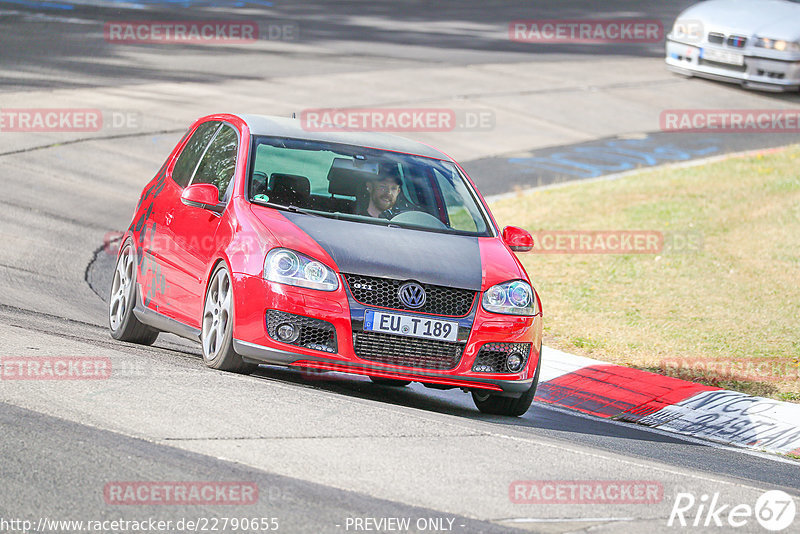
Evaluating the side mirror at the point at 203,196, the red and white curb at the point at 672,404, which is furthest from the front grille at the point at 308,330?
the red and white curb at the point at 672,404

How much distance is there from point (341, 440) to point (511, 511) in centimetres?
110

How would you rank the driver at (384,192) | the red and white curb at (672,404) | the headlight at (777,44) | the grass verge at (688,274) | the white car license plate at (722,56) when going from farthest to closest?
1. the white car license plate at (722,56)
2. the headlight at (777,44)
3. the grass verge at (688,274)
4. the red and white curb at (672,404)
5. the driver at (384,192)

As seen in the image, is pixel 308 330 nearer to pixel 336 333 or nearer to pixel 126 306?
pixel 336 333

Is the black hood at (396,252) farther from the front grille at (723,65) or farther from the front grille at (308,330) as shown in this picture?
the front grille at (723,65)

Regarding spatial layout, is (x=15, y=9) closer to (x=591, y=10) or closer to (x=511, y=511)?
(x=591, y=10)

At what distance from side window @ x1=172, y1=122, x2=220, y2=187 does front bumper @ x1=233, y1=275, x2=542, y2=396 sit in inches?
70.1

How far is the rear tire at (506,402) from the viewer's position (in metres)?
7.86

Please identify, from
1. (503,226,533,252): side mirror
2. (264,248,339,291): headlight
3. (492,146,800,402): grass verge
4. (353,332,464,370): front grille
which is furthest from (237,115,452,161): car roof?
(492,146,800,402): grass verge

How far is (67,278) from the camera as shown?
1142cm

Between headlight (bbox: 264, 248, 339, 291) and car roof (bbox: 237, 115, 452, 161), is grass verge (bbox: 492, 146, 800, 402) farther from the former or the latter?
headlight (bbox: 264, 248, 339, 291)

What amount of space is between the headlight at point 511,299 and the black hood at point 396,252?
114 mm

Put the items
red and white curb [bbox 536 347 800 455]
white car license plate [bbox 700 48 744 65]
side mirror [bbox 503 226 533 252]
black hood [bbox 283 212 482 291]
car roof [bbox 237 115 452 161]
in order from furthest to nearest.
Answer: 1. white car license plate [bbox 700 48 744 65]
2. red and white curb [bbox 536 347 800 455]
3. car roof [bbox 237 115 452 161]
4. side mirror [bbox 503 226 533 252]
5. black hood [bbox 283 212 482 291]

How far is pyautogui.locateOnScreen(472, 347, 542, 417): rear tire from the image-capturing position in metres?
7.86

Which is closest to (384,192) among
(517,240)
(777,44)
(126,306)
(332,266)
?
(517,240)
